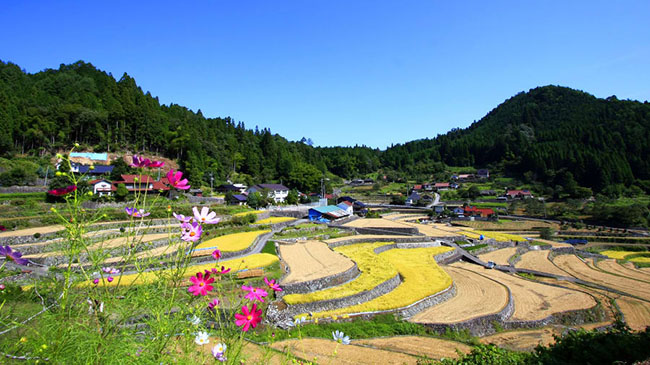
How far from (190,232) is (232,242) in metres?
23.5

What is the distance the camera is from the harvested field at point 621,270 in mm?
25991

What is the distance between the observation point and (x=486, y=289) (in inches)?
792

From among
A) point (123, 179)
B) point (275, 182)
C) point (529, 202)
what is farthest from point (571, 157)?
point (123, 179)

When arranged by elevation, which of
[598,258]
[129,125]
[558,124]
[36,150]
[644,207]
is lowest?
[598,258]

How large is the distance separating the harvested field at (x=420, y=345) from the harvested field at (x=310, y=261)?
527cm

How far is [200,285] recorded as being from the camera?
2508mm

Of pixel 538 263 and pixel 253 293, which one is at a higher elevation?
pixel 253 293

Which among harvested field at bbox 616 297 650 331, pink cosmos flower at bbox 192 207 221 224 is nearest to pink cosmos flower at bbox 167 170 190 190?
pink cosmos flower at bbox 192 207 221 224

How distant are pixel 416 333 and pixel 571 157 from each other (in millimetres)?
87767

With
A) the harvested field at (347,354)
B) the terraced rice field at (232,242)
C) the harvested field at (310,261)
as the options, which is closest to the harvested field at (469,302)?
the harvested field at (347,354)

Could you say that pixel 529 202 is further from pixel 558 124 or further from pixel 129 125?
pixel 558 124

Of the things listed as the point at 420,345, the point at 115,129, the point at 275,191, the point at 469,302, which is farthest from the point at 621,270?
the point at 115,129

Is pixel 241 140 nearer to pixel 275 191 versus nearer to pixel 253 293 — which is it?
pixel 275 191

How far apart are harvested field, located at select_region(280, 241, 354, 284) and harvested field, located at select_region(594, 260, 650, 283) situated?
75.3ft
